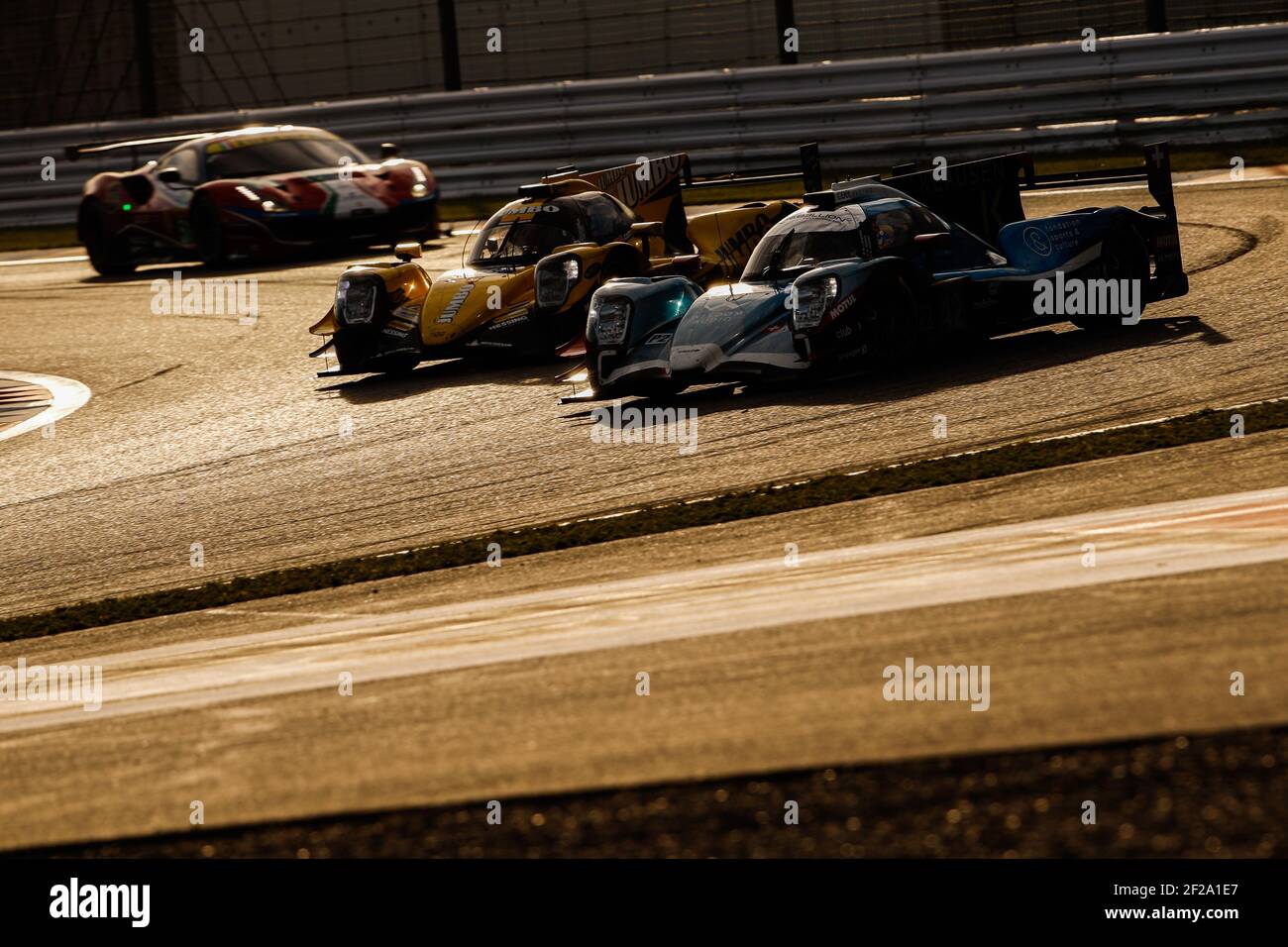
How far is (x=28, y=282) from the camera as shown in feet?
61.8

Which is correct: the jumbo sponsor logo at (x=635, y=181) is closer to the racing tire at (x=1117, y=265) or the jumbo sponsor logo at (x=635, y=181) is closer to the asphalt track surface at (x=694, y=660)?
the racing tire at (x=1117, y=265)

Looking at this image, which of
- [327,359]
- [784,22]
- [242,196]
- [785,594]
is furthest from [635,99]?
[785,594]

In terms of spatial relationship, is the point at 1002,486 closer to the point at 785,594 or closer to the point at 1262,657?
the point at 785,594

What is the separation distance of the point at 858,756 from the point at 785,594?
1636 millimetres

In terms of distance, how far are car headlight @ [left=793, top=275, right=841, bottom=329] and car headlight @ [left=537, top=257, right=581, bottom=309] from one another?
2207 mm

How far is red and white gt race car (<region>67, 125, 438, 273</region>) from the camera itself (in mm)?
Result: 17391

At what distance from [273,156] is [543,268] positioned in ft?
25.0

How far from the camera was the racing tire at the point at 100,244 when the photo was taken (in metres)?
18.9

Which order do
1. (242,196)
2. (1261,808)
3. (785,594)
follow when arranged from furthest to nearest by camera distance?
(242,196), (785,594), (1261,808)

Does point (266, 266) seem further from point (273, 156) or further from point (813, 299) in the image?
point (813, 299)

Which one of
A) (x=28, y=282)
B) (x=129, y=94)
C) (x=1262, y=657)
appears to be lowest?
(x=1262, y=657)

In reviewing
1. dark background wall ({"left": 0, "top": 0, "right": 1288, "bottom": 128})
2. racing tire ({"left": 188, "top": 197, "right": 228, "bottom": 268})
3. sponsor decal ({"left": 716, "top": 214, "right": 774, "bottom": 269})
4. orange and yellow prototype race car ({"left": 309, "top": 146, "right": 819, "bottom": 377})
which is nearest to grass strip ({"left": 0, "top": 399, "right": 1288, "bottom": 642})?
orange and yellow prototype race car ({"left": 309, "top": 146, "right": 819, "bottom": 377})

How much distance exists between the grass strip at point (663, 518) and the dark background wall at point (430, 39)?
13780 millimetres

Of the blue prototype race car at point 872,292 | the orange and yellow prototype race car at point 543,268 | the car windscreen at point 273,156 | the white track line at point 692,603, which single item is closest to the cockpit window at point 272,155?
the car windscreen at point 273,156
